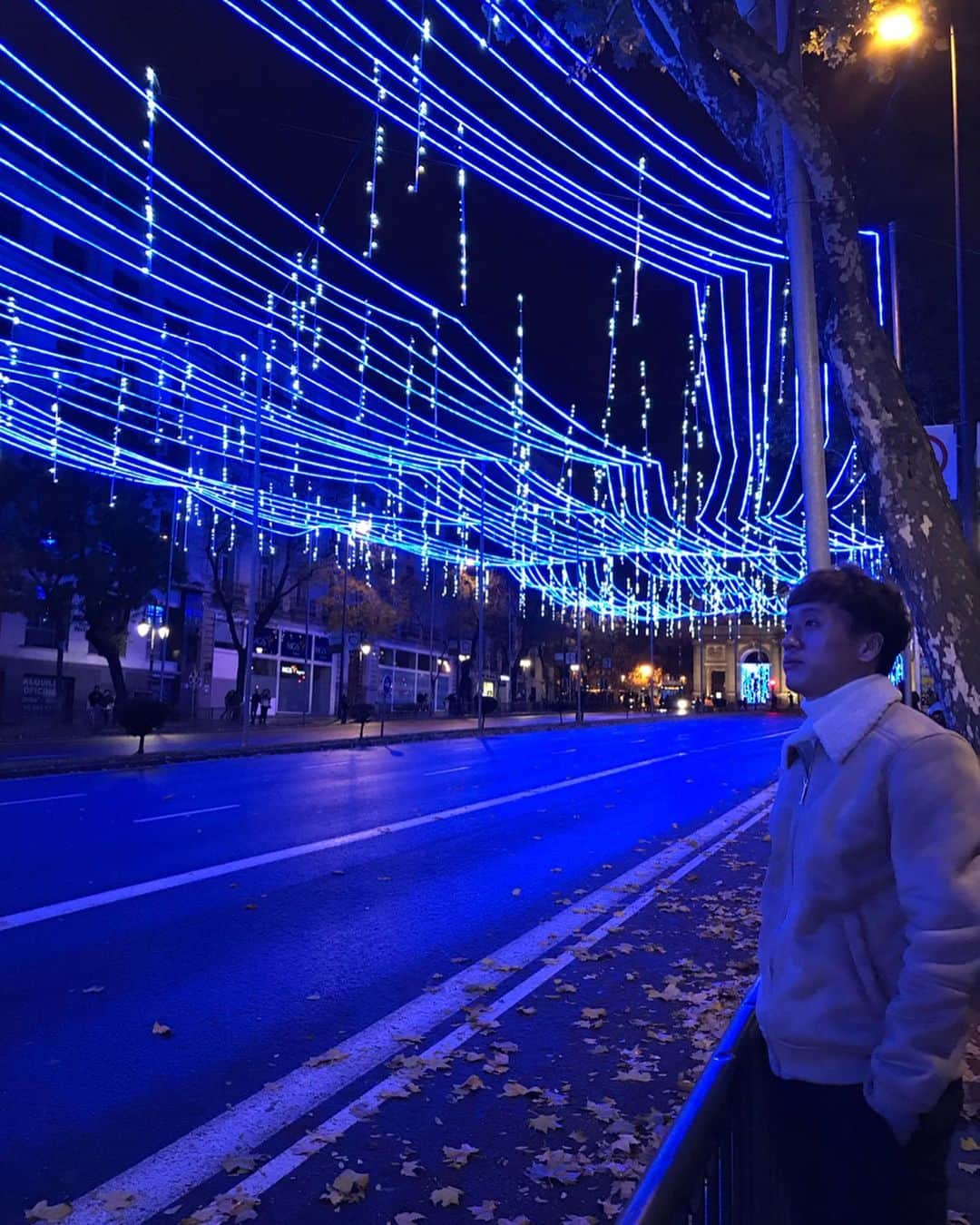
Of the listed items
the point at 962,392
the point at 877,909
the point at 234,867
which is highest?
the point at 962,392

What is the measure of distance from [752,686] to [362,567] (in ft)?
209

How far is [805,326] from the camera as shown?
718cm

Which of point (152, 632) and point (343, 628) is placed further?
point (152, 632)

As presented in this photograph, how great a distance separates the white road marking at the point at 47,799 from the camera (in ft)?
45.4

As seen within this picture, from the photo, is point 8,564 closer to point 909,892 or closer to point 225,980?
point 225,980

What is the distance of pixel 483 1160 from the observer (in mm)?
3918

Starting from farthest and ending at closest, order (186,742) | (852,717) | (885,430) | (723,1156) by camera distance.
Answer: (186,742)
(885,430)
(852,717)
(723,1156)

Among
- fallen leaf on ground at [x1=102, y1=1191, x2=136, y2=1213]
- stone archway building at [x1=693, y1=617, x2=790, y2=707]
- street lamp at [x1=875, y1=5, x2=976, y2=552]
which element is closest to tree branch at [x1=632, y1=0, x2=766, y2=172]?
street lamp at [x1=875, y1=5, x2=976, y2=552]

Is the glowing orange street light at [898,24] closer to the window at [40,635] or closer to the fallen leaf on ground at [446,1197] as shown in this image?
the fallen leaf on ground at [446,1197]

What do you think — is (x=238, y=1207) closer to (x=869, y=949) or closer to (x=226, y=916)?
(x=869, y=949)

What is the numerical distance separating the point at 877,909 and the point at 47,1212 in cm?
311

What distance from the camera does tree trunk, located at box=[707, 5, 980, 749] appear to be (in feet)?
19.5

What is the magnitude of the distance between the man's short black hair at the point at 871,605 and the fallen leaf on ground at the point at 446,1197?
104 inches

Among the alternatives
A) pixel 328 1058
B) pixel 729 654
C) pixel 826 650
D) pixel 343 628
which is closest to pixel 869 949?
pixel 826 650
